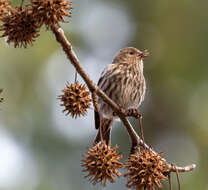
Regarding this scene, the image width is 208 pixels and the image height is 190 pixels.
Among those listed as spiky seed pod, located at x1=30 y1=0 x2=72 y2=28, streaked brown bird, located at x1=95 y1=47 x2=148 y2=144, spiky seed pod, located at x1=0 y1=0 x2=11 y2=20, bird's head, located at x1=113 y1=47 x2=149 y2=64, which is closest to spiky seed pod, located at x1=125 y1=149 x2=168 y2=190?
spiky seed pod, located at x1=30 y1=0 x2=72 y2=28

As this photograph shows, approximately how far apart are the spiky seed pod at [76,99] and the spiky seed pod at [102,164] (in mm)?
275

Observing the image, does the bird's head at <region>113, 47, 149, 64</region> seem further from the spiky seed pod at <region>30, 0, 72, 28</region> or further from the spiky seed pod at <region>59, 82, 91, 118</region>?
the spiky seed pod at <region>30, 0, 72, 28</region>

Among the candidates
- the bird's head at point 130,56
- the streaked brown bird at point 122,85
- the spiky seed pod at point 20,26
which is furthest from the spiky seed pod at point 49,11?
the bird's head at point 130,56

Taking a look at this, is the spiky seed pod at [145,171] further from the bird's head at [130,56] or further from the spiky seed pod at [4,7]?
the bird's head at [130,56]

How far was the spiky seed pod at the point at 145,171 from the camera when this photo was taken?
2.45 m

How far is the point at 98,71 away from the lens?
7.65 m

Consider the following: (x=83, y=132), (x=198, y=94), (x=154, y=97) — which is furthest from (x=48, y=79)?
(x=198, y=94)

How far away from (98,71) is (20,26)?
5322 millimetres

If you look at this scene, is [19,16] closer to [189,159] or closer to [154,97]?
[189,159]

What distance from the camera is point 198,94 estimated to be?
734 cm

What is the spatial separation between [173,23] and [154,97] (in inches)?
56.9

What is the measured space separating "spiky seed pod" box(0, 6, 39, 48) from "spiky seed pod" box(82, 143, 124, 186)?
2.28ft

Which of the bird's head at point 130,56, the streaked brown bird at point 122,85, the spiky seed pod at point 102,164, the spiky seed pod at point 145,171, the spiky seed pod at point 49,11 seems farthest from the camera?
the bird's head at point 130,56

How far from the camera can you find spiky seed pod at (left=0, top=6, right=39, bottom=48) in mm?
2340
